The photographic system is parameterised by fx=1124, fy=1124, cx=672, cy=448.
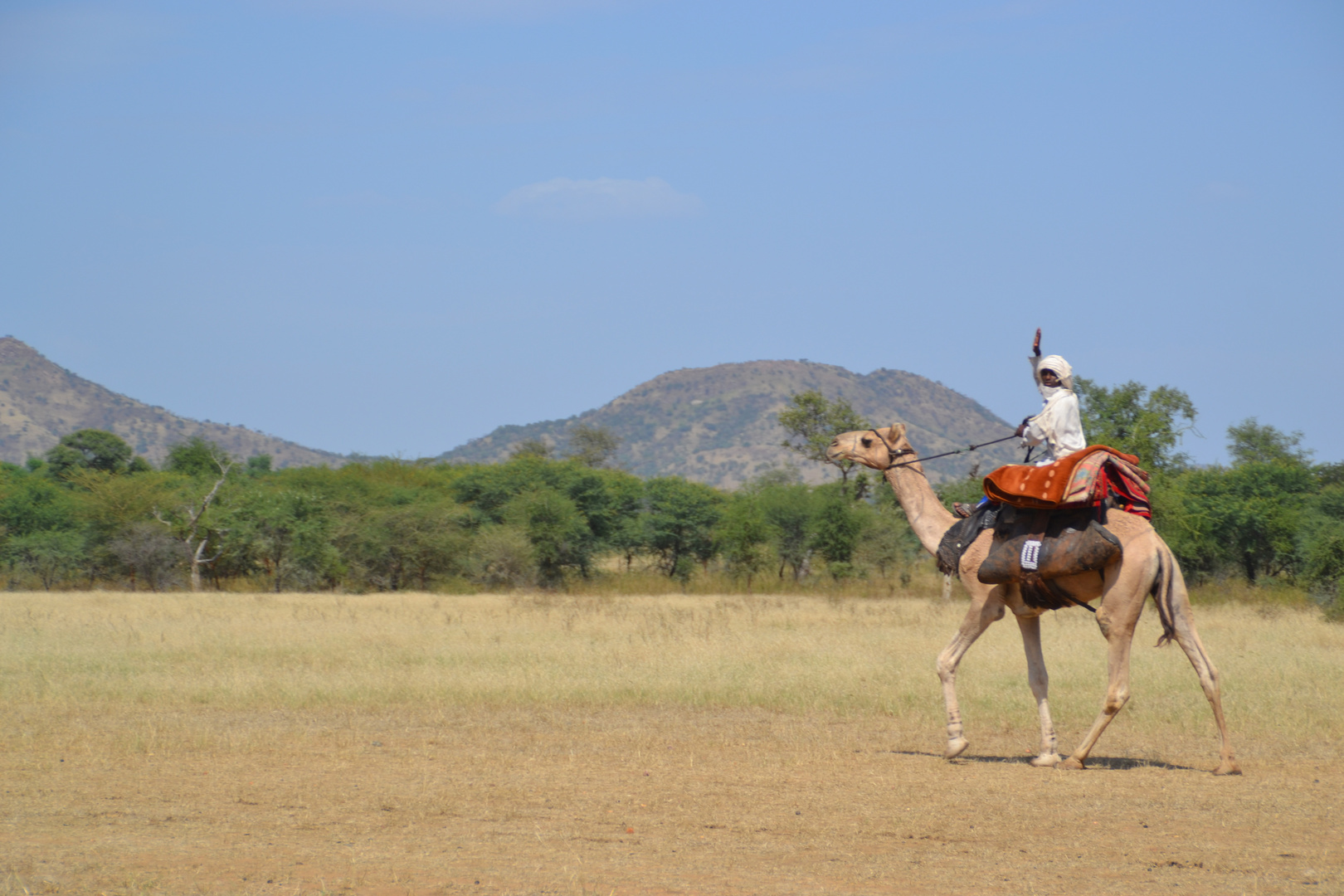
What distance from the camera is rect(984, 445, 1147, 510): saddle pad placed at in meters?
9.34

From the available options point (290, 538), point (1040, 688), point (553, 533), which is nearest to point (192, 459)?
point (290, 538)

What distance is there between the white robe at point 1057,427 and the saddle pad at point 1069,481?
0.82 feet

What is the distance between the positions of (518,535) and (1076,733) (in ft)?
97.3

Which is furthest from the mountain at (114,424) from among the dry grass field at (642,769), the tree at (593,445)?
the dry grass field at (642,769)

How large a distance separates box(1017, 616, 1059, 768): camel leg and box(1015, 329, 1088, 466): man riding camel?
4.97ft

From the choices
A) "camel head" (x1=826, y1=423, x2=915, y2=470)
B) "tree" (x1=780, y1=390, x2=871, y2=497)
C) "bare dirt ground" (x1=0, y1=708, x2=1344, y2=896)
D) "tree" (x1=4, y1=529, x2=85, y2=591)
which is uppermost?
"tree" (x1=780, y1=390, x2=871, y2=497)

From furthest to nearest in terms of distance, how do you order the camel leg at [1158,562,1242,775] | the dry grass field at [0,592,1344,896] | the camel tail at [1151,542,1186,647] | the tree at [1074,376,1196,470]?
1. the tree at [1074,376,1196,470]
2. the camel tail at [1151,542,1186,647]
3. the camel leg at [1158,562,1242,775]
4. the dry grass field at [0,592,1344,896]

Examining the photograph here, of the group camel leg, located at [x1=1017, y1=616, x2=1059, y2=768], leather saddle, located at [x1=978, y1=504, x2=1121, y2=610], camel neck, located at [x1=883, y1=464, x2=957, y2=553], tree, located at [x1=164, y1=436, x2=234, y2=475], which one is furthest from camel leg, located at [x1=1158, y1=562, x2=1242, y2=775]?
tree, located at [x1=164, y1=436, x2=234, y2=475]

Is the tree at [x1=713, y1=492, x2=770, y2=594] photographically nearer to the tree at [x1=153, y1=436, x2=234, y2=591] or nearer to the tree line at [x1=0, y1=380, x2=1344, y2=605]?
the tree line at [x1=0, y1=380, x2=1344, y2=605]

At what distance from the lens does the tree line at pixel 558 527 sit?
3475 centimetres

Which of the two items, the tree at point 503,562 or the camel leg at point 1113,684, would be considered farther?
the tree at point 503,562

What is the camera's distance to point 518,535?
39.5 m

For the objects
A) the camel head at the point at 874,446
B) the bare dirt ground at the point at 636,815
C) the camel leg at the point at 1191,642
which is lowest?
the bare dirt ground at the point at 636,815

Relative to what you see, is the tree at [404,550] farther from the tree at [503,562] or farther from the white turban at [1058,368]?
the white turban at [1058,368]
